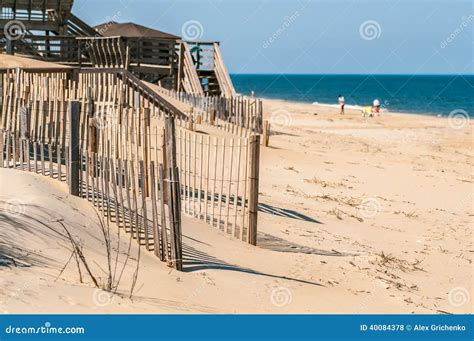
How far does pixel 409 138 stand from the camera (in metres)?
33.3

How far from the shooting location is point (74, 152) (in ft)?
31.2

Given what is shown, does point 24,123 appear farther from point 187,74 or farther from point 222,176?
point 187,74

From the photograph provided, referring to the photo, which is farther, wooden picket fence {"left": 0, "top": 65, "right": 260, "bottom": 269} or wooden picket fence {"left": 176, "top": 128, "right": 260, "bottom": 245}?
wooden picket fence {"left": 176, "top": 128, "right": 260, "bottom": 245}

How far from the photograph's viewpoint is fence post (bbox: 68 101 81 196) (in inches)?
372

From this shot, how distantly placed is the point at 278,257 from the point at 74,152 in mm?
2946

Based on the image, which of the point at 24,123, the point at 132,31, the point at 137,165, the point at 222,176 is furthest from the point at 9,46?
the point at 137,165

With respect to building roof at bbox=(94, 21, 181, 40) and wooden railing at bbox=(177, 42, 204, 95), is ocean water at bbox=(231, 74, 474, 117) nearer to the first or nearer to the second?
building roof at bbox=(94, 21, 181, 40)

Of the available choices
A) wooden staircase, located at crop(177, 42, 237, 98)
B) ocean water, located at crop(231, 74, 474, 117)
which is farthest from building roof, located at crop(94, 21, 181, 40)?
ocean water, located at crop(231, 74, 474, 117)

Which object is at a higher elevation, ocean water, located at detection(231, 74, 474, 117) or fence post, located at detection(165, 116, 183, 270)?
ocean water, located at detection(231, 74, 474, 117)

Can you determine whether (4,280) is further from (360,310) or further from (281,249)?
(281,249)

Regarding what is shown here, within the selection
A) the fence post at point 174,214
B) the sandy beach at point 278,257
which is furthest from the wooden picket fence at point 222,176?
the fence post at point 174,214

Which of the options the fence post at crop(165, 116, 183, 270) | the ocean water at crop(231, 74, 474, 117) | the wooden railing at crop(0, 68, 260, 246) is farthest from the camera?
the ocean water at crop(231, 74, 474, 117)

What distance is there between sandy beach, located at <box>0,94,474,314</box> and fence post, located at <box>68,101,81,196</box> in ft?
0.70
